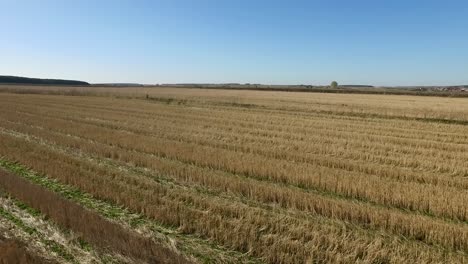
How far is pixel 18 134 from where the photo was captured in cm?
1773

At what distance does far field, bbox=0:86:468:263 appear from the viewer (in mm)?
6035

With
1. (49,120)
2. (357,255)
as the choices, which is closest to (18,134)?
(49,120)

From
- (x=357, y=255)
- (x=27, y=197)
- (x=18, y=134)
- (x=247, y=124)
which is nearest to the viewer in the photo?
(x=357, y=255)

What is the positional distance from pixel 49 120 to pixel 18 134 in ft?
16.6

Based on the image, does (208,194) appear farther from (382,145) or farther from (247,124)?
(247,124)

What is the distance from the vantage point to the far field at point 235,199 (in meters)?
6.04

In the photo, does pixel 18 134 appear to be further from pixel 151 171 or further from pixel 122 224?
pixel 122 224

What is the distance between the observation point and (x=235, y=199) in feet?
28.3

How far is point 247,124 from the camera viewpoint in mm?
22266

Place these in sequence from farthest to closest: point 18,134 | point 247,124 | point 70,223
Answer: point 247,124 < point 18,134 < point 70,223

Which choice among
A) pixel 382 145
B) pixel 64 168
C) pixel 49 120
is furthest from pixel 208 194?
pixel 49 120

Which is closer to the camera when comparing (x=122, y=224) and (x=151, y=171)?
(x=122, y=224)

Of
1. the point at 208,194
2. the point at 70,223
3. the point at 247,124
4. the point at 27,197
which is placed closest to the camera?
the point at 70,223

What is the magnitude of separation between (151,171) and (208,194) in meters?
2.74
